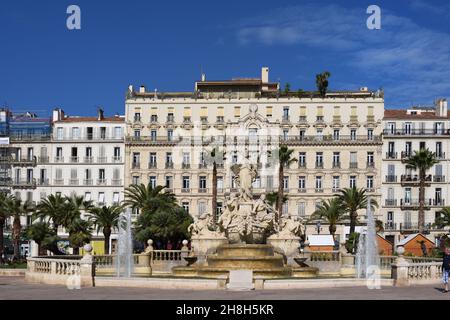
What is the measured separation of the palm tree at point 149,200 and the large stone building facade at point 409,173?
23.5 m

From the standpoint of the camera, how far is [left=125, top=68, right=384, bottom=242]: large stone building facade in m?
83.1

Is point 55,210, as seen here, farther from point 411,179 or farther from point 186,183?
point 411,179

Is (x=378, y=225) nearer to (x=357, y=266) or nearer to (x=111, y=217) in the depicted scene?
(x=111, y=217)

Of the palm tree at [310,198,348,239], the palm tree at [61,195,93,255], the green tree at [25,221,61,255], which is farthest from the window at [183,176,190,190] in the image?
the green tree at [25,221,61,255]

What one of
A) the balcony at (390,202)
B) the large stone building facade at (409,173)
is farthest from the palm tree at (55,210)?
the balcony at (390,202)

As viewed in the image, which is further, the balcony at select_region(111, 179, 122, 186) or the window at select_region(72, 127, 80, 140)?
the window at select_region(72, 127, 80, 140)

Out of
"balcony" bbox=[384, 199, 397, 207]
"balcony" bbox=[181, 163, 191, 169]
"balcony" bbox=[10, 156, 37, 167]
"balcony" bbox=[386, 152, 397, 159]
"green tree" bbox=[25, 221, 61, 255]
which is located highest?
"balcony" bbox=[386, 152, 397, 159]

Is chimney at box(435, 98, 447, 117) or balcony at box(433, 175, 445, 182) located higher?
chimney at box(435, 98, 447, 117)

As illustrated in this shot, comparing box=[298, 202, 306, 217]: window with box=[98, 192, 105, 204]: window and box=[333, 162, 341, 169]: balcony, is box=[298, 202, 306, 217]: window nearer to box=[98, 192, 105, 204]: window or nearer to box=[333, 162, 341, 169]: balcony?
box=[333, 162, 341, 169]: balcony

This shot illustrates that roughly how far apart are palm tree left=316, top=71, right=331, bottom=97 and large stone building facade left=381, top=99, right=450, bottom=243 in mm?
7447

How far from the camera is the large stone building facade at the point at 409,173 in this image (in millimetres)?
81562

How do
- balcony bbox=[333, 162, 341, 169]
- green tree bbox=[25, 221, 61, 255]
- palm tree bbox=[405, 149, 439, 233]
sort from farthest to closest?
balcony bbox=[333, 162, 341, 169] < palm tree bbox=[405, 149, 439, 233] < green tree bbox=[25, 221, 61, 255]

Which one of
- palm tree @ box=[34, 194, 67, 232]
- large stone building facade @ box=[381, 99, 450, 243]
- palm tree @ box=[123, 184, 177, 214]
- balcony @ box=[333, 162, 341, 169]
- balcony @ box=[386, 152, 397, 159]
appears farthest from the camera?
balcony @ box=[333, 162, 341, 169]

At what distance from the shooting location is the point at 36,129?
86.9 metres
